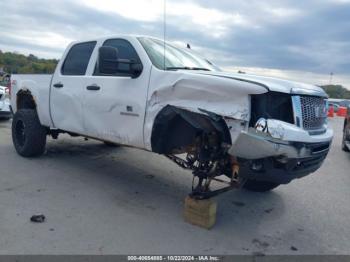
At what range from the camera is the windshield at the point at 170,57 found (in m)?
4.60

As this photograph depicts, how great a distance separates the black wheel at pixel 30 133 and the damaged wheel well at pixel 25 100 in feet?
0.99

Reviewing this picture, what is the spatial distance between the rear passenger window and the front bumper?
10.2 feet

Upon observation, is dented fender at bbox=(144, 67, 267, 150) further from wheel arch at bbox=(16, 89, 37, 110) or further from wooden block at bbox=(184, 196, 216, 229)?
wheel arch at bbox=(16, 89, 37, 110)

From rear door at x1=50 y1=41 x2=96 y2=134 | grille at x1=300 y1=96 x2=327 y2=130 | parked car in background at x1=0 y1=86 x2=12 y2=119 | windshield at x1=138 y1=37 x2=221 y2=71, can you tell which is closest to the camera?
grille at x1=300 y1=96 x2=327 y2=130

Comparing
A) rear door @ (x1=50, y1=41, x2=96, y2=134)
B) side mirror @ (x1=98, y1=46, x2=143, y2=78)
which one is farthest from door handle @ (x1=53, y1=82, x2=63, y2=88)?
side mirror @ (x1=98, y1=46, x2=143, y2=78)

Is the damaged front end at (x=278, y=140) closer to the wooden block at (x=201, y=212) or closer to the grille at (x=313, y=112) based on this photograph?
the grille at (x=313, y=112)

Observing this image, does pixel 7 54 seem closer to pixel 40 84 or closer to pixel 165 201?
pixel 40 84

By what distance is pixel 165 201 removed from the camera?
4875 mm

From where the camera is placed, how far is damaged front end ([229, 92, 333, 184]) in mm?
3441

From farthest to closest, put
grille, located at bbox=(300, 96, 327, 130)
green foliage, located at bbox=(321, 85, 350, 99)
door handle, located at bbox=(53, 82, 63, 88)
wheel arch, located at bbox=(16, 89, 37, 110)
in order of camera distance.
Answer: green foliage, located at bbox=(321, 85, 350, 99)
wheel arch, located at bbox=(16, 89, 37, 110)
door handle, located at bbox=(53, 82, 63, 88)
grille, located at bbox=(300, 96, 327, 130)

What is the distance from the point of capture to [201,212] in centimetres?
407

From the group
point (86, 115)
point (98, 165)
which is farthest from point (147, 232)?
point (98, 165)

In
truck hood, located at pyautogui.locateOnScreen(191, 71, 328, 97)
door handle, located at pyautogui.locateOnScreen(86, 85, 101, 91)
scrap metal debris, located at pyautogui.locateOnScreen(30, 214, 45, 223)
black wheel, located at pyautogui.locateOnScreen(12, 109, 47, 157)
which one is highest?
truck hood, located at pyautogui.locateOnScreen(191, 71, 328, 97)

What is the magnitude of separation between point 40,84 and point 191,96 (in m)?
3.59
